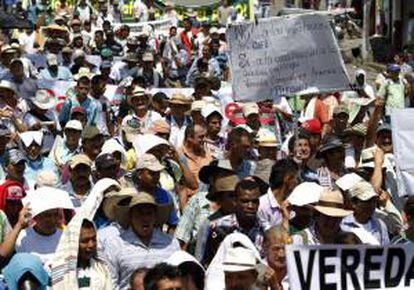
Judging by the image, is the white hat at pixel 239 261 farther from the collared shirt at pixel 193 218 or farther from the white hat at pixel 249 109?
the white hat at pixel 249 109

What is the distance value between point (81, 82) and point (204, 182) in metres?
5.25

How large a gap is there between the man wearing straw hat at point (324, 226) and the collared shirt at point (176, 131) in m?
3.58

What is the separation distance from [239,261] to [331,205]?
3.85 feet

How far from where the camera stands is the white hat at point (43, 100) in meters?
13.5

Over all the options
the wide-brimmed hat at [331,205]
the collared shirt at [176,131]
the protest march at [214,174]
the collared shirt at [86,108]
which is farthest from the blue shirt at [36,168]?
the wide-brimmed hat at [331,205]

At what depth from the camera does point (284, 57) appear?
1124 cm

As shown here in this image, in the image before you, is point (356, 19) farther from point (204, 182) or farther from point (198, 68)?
point (204, 182)

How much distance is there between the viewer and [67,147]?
37.8ft

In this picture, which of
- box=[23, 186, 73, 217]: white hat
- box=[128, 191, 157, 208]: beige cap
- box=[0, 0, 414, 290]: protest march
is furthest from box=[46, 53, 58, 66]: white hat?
box=[128, 191, 157, 208]: beige cap

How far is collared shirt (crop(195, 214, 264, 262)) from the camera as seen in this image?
7.92 m

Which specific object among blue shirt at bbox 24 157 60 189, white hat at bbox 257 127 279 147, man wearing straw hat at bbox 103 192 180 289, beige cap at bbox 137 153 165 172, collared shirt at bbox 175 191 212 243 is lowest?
blue shirt at bbox 24 157 60 189

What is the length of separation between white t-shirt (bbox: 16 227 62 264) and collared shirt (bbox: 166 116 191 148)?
3.16 metres

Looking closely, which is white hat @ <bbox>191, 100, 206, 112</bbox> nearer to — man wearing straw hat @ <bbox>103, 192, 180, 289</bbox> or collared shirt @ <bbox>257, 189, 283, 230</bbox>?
collared shirt @ <bbox>257, 189, 283, 230</bbox>

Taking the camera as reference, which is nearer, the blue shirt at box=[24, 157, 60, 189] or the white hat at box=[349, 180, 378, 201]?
the white hat at box=[349, 180, 378, 201]
